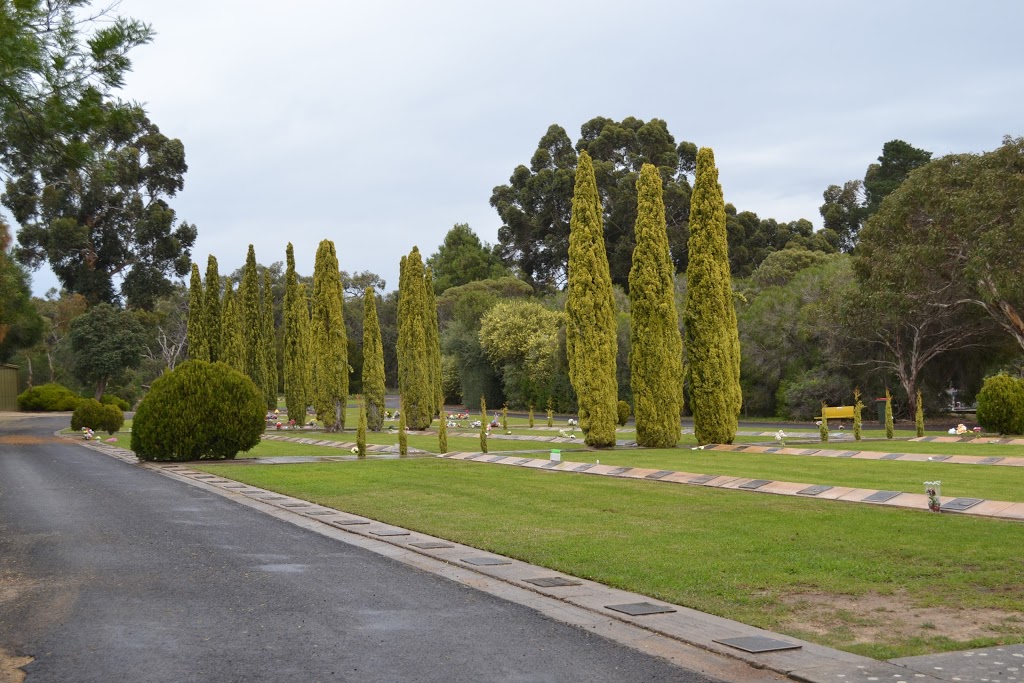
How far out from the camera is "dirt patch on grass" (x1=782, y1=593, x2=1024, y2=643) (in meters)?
6.03

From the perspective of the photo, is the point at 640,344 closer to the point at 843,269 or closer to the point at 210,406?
the point at 210,406

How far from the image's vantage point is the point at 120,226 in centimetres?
7031

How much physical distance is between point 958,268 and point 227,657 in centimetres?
3346

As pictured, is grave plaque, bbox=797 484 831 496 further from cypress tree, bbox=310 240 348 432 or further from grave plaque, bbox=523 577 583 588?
cypress tree, bbox=310 240 348 432

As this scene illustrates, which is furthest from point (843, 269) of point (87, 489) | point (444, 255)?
point (444, 255)

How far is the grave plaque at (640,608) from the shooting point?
268 inches

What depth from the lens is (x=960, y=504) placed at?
450 inches

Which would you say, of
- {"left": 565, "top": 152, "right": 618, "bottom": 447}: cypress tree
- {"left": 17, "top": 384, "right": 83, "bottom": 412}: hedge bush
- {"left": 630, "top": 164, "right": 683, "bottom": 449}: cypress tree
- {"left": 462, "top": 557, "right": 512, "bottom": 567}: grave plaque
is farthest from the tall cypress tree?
{"left": 462, "top": 557, "right": 512, "bottom": 567}: grave plaque

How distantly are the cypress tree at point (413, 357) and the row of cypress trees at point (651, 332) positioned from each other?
508 inches

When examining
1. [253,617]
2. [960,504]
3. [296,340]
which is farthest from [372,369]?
[253,617]

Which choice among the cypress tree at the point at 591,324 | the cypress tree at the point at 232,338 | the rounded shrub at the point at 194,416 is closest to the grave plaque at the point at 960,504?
the cypress tree at the point at 591,324

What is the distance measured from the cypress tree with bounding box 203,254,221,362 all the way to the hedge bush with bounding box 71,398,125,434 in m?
6.40

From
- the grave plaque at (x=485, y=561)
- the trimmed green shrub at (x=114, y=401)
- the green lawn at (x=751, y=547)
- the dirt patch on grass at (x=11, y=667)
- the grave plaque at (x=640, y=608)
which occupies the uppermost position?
the trimmed green shrub at (x=114, y=401)

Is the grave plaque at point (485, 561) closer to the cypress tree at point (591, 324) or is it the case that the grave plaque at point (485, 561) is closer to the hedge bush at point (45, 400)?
the cypress tree at point (591, 324)
